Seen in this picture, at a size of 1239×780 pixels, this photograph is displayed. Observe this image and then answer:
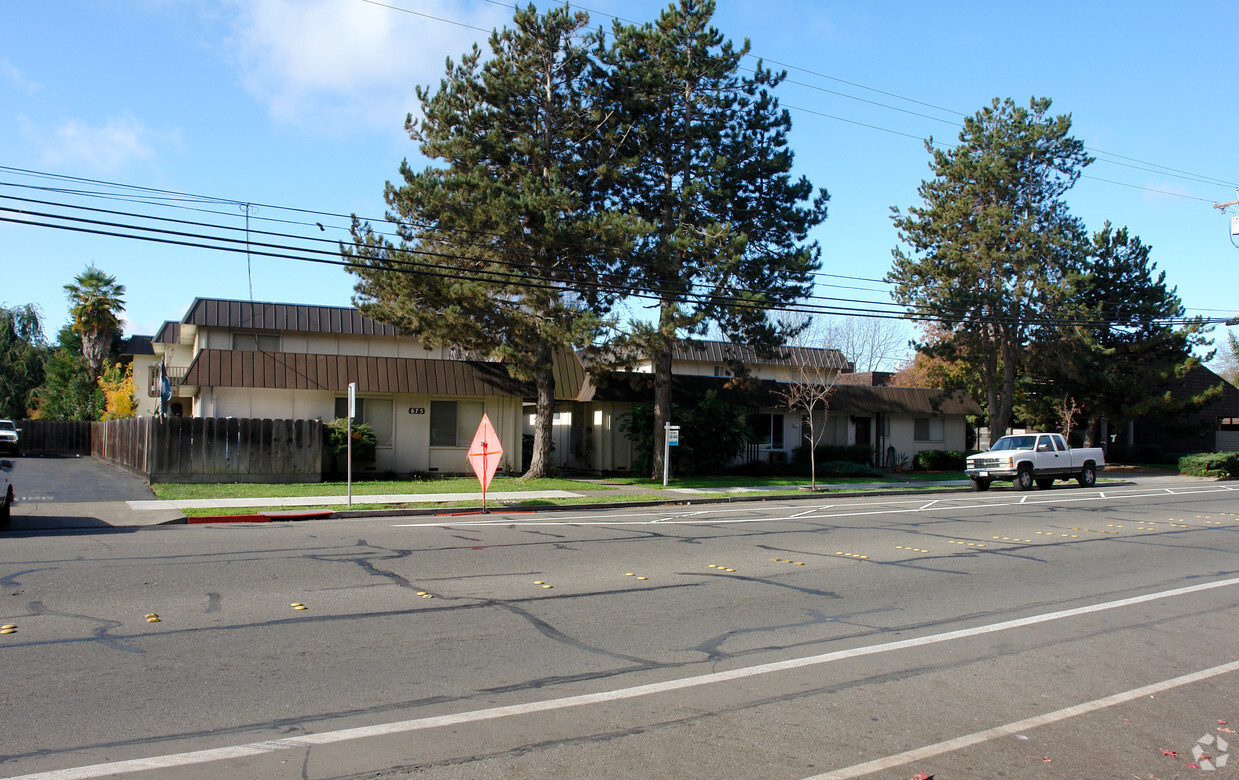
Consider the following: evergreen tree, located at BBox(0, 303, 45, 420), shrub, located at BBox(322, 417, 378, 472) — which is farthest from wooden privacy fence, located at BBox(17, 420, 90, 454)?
shrub, located at BBox(322, 417, 378, 472)

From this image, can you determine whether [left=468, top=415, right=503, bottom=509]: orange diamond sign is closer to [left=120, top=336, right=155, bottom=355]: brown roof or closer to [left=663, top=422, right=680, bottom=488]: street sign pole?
[left=663, top=422, right=680, bottom=488]: street sign pole

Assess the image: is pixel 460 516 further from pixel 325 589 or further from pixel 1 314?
pixel 1 314

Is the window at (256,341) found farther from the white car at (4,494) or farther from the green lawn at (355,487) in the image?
the white car at (4,494)

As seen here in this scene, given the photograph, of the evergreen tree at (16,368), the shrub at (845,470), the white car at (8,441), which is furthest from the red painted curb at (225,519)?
the evergreen tree at (16,368)

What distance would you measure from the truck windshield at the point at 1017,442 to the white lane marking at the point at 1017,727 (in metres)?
22.2

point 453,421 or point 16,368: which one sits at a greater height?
point 16,368

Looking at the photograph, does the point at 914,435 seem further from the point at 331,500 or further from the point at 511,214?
the point at 331,500

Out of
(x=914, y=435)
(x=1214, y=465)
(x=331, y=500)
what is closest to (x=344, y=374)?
(x=331, y=500)

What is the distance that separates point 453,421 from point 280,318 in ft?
40.6

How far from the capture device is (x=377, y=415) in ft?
92.0

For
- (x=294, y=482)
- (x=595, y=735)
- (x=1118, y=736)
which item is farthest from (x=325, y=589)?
(x=294, y=482)

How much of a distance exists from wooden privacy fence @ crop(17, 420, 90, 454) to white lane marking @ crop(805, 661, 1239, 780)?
5458 centimetres

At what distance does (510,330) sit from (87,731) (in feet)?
69.7

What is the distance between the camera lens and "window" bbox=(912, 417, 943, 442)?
3807 cm
